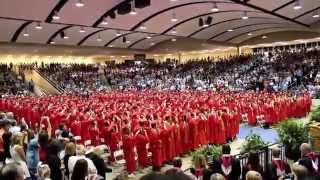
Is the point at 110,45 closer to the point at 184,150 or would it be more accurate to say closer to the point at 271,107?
the point at 271,107

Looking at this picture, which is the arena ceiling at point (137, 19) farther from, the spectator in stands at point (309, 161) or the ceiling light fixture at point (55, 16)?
the spectator in stands at point (309, 161)

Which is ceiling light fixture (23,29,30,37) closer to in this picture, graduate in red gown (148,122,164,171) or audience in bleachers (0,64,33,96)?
audience in bleachers (0,64,33,96)

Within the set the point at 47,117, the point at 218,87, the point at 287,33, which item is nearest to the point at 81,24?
the point at 218,87

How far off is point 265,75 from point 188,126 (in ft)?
90.1

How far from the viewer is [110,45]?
46719 millimetres

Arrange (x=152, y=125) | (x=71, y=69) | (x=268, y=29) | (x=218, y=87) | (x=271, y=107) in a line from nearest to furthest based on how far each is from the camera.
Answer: (x=152, y=125) < (x=271, y=107) < (x=218, y=87) < (x=268, y=29) < (x=71, y=69)

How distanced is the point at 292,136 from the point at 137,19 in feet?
76.6

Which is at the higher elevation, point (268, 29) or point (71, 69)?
point (268, 29)

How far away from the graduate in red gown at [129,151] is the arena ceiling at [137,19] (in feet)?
37.9

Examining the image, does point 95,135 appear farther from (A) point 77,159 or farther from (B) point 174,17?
(B) point 174,17

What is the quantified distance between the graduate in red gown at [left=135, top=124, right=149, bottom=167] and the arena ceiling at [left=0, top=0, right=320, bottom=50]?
11.4 m

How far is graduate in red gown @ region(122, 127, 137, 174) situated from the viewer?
1162 cm

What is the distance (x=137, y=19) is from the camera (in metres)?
33.5

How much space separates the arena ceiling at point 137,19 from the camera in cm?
2662
